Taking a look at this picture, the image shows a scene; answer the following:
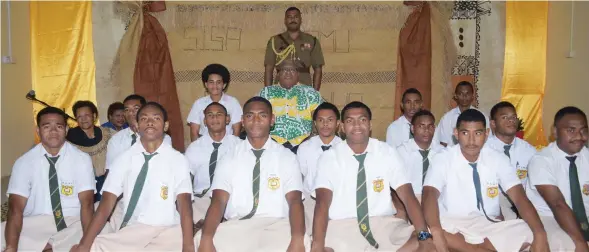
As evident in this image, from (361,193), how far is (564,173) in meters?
1.38

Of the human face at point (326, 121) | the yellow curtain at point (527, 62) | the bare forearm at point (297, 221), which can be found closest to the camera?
the bare forearm at point (297, 221)

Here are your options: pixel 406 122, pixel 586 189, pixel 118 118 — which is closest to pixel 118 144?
pixel 118 118

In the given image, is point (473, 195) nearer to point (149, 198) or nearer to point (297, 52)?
point (149, 198)

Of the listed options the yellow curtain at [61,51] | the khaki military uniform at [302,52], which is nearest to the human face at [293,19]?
the khaki military uniform at [302,52]

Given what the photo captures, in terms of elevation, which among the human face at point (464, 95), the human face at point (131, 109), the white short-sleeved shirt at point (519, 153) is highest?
the human face at point (464, 95)

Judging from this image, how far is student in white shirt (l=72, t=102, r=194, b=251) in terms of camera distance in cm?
361

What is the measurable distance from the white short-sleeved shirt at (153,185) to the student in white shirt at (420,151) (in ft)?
5.63

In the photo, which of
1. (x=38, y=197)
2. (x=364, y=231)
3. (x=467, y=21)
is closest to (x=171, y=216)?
(x=38, y=197)

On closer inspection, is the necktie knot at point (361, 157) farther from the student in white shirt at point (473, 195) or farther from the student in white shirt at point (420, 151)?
the student in white shirt at point (420, 151)

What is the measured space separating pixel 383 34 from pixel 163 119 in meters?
3.56

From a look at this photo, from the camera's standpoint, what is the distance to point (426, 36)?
22.2 feet

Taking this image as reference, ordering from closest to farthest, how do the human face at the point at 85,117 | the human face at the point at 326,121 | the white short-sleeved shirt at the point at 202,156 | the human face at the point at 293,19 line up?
the human face at the point at 326,121
the white short-sleeved shirt at the point at 202,156
the human face at the point at 85,117
the human face at the point at 293,19

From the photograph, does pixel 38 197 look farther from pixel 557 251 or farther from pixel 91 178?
pixel 557 251

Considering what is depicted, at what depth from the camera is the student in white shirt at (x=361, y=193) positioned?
3.73 m
